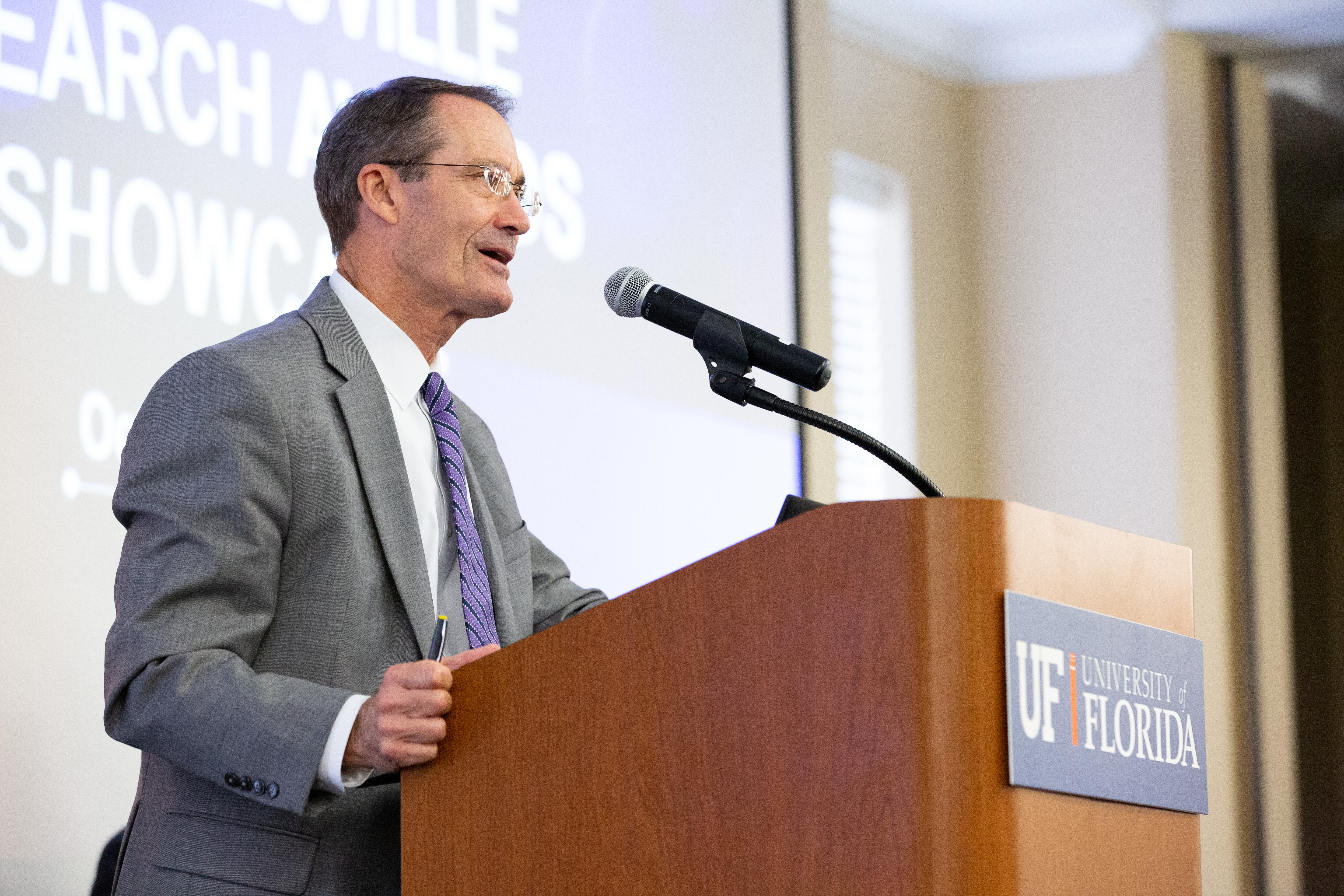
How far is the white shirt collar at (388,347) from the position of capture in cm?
187

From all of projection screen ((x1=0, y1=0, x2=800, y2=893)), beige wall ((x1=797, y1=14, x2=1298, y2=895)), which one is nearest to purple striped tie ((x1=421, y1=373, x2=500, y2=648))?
projection screen ((x1=0, y1=0, x2=800, y2=893))

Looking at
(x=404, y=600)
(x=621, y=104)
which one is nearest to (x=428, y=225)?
(x=404, y=600)

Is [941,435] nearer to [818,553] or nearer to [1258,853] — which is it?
[1258,853]

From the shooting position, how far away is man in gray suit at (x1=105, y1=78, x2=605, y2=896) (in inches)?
56.7

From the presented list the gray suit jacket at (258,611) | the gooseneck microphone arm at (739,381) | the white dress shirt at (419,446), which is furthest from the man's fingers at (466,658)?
the gooseneck microphone arm at (739,381)

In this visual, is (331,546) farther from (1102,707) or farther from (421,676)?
(1102,707)

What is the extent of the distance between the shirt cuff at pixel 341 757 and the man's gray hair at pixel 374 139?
0.80 meters

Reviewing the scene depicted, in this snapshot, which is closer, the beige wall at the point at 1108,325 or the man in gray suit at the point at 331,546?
the man in gray suit at the point at 331,546

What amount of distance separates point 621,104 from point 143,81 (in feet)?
4.50

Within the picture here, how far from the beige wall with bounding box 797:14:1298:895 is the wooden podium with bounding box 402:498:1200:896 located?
4.11 metres

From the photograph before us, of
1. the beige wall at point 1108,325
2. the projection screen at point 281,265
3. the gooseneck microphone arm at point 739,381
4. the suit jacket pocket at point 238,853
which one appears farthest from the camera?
the beige wall at point 1108,325

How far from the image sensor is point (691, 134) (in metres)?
4.11

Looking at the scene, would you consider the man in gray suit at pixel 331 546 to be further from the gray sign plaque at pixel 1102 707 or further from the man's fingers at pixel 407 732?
the gray sign plaque at pixel 1102 707

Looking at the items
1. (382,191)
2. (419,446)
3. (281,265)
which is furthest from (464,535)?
(281,265)
